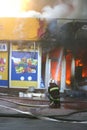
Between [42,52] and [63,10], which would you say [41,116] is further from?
[63,10]

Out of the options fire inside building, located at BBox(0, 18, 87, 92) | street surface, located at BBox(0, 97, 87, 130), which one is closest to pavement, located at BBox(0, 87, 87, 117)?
street surface, located at BBox(0, 97, 87, 130)

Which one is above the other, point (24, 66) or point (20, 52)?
point (20, 52)

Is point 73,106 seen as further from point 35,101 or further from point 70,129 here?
point 70,129

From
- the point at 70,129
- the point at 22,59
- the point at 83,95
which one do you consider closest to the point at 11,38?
the point at 22,59

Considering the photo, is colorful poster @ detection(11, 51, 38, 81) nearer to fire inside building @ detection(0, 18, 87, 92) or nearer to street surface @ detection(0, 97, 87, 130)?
fire inside building @ detection(0, 18, 87, 92)

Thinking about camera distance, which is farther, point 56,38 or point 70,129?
point 56,38

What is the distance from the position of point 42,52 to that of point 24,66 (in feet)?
3.96

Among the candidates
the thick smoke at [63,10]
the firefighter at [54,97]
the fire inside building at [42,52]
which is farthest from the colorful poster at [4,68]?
the firefighter at [54,97]

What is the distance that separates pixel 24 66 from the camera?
81.4 feet

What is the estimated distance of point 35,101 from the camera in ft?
73.2

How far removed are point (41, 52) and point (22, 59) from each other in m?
A: 1.08

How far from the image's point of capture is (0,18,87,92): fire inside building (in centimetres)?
2423

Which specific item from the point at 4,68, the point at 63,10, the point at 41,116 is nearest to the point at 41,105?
the point at 41,116

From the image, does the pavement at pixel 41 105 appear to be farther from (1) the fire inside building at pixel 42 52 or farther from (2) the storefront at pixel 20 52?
(1) the fire inside building at pixel 42 52
